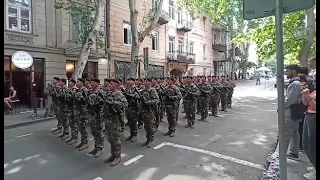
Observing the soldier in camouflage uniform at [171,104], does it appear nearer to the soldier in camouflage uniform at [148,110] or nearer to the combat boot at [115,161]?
the soldier in camouflage uniform at [148,110]

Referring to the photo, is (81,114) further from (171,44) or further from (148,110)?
(171,44)

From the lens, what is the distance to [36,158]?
1.64 meters

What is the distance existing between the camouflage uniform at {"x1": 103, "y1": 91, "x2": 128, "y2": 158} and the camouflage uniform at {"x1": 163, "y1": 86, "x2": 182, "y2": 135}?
2088mm

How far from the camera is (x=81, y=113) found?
4.52 m

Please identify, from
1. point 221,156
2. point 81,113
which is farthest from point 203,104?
point 81,113

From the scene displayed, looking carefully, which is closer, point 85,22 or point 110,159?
point 85,22

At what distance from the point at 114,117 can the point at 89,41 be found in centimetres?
219

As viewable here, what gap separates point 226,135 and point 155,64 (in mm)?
3827

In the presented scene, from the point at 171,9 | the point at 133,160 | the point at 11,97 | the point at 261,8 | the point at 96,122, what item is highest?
the point at 171,9

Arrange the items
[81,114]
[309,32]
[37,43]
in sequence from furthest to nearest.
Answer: [81,114]
[309,32]
[37,43]

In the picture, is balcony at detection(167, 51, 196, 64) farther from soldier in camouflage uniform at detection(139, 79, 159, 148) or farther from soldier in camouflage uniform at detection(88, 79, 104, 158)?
soldier in camouflage uniform at detection(139, 79, 159, 148)

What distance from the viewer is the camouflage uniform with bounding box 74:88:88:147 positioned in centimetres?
431

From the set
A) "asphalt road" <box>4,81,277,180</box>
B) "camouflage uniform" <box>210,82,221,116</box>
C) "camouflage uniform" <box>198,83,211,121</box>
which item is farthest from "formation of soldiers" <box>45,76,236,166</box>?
"camouflage uniform" <box>210,82,221,116</box>
